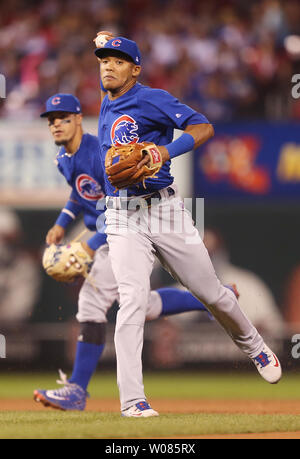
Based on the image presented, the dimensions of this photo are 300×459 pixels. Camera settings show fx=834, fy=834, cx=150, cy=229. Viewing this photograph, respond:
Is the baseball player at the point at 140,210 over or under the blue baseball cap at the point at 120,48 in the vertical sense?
under

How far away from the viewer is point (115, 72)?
15.1 ft

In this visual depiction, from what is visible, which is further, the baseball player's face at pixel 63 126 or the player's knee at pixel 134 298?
the baseball player's face at pixel 63 126

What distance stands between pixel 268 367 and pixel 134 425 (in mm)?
1197

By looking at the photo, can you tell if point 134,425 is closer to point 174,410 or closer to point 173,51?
point 174,410

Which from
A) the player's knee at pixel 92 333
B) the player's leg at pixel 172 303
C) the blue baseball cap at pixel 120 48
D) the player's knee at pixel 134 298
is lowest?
the player's knee at pixel 92 333

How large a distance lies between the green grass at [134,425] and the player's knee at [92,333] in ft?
2.35

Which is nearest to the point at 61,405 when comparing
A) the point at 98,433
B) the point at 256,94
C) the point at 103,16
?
the point at 98,433

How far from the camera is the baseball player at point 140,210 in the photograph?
4359 mm

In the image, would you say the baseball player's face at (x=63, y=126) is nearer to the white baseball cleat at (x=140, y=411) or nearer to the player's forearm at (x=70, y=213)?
the player's forearm at (x=70, y=213)

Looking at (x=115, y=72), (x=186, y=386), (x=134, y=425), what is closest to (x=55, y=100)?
(x=115, y=72)

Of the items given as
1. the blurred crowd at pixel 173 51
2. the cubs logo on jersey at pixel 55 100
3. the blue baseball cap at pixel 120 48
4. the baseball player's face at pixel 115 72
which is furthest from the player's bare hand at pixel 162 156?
the blurred crowd at pixel 173 51

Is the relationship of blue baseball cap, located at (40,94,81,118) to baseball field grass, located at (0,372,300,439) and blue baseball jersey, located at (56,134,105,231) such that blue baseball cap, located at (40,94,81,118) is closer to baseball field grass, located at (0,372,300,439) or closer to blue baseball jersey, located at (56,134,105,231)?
blue baseball jersey, located at (56,134,105,231)

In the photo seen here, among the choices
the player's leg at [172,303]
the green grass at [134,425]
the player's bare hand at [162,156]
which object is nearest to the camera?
the green grass at [134,425]

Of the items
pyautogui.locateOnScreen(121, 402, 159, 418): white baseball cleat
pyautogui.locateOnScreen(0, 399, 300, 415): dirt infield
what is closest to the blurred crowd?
pyautogui.locateOnScreen(0, 399, 300, 415): dirt infield
